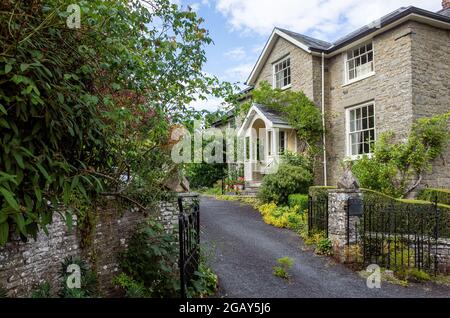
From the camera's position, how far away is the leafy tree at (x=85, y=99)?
2.31 m

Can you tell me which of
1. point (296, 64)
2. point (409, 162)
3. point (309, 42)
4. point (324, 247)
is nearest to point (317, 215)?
point (324, 247)

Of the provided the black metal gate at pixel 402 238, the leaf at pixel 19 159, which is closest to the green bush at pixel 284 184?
the black metal gate at pixel 402 238

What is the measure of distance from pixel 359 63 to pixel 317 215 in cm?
845

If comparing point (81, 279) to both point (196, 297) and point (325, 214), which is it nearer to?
point (196, 297)

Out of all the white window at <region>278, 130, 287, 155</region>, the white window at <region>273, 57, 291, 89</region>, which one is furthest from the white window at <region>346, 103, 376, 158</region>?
the white window at <region>273, 57, 291, 89</region>

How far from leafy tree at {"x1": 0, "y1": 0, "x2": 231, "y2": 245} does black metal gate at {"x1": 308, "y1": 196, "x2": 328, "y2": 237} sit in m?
4.31

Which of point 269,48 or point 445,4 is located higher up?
point 445,4

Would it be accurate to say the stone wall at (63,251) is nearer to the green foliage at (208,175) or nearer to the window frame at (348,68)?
the window frame at (348,68)

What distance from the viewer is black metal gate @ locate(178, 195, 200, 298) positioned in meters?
4.00

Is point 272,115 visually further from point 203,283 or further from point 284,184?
point 203,283

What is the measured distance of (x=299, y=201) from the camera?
11117mm

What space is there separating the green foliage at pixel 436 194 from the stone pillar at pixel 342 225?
4454mm

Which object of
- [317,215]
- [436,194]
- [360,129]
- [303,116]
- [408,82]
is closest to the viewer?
[317,215]
